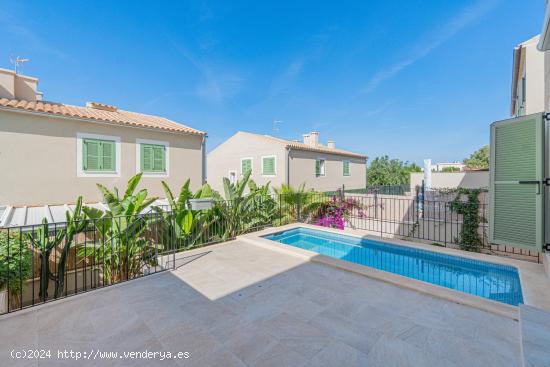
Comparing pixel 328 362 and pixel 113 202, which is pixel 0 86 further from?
pixel 328 362

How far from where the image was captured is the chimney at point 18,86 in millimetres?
9852

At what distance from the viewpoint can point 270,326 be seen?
342cm

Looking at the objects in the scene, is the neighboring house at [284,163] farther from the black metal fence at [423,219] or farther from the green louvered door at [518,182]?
the green louvered door at [518,182]

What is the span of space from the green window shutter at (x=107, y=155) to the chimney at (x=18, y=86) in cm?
430

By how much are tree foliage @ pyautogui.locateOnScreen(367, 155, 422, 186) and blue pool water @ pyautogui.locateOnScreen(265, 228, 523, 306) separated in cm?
2486

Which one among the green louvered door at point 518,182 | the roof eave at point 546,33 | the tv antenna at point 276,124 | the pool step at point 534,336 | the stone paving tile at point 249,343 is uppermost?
the tv antenna at point 276,124

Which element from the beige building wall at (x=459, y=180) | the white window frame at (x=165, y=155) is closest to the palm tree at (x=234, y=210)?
the white window frame at (x=165, y=155)

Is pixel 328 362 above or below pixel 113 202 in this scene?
below

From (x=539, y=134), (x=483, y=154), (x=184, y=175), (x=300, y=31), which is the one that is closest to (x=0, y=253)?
(x=184, y=175)

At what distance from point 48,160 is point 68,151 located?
2.28 feet

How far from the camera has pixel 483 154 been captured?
52625 mm

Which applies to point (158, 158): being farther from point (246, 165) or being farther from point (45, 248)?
point (246, 165)

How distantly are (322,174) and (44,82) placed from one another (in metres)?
18.4

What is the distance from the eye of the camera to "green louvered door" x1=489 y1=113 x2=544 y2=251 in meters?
4.10
